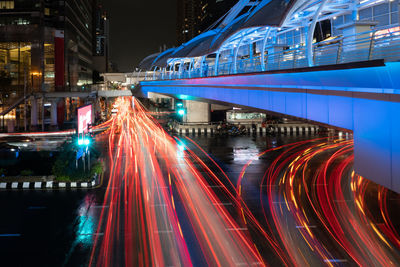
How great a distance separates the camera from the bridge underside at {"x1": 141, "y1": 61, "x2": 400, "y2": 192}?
9.89m

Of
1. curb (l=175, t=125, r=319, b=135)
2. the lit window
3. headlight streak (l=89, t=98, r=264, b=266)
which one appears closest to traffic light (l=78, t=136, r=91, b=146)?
headlight streak (l=89, t=98, r=264, b=266)

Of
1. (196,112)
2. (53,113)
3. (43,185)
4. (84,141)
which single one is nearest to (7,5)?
(53,113)

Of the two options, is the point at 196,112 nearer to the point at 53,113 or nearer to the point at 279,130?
the point at 279,130

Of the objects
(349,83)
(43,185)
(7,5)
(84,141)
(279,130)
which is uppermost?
(7,5)

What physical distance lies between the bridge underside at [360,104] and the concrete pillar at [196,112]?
3265cm

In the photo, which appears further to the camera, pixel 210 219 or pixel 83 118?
pixel 83 118

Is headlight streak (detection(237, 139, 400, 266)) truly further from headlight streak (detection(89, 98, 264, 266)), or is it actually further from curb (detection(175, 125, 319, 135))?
curb (detection(175, 125, 319, 135))

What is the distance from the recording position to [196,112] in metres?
49.2

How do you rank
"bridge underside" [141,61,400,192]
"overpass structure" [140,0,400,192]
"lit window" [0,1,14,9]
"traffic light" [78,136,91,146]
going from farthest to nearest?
Answer: "lit window" [0,1,14,9]
"traffic light" [78,136,91,146]
"overpass structure" [140,0,400,192]
"bridge underside" [141,61,400,192]

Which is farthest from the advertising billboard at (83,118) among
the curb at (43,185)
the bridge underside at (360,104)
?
the bridge underside at (360,104)

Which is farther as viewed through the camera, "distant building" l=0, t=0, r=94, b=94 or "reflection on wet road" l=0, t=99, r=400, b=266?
"distant building" l=0, t=0, r=94, b=94

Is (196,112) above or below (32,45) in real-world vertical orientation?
below

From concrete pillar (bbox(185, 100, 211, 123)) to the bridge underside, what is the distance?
32646 millimetres

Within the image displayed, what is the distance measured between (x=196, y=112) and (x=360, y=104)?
126 ft
